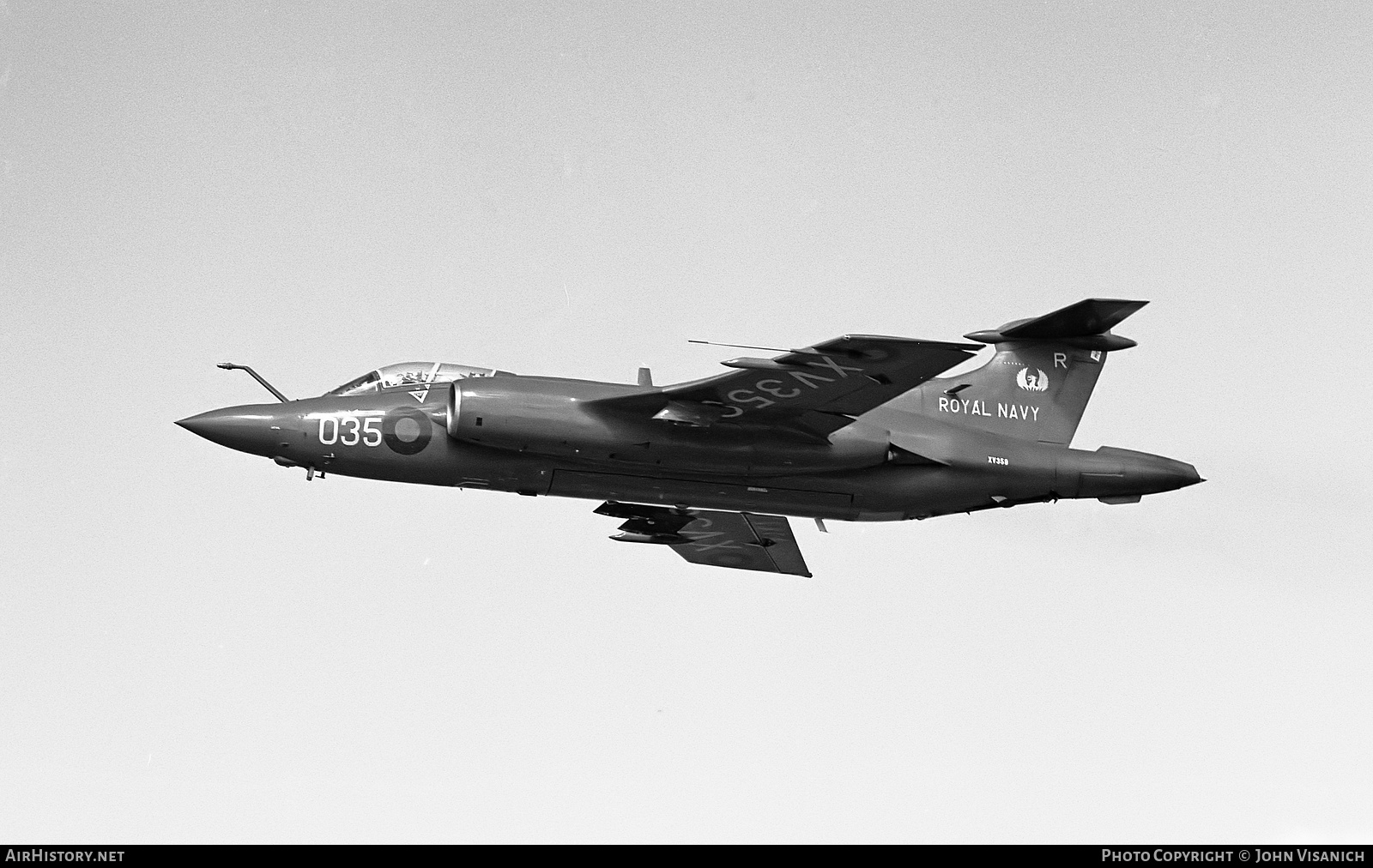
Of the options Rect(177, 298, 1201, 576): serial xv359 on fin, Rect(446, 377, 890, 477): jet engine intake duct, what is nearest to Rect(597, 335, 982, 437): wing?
Rect(177, 298, 1201, 576): serial xv359 on fin

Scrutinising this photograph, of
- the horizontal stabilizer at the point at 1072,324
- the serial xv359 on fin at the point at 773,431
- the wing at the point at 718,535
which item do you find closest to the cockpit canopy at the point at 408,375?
the serial xv359 on fin at the point at 773,431

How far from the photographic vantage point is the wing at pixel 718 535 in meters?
30.4

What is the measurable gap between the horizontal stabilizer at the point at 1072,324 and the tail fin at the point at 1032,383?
0.6 inches

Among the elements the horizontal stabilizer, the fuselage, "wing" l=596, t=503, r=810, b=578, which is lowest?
"wing" l=596, t=503, r=810, b=578

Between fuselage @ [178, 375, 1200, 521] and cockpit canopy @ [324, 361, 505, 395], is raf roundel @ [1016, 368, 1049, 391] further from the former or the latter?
cockpit canopy @ [324, 361, 505, 395]

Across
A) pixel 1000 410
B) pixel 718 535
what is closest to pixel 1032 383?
pixel 1000 410

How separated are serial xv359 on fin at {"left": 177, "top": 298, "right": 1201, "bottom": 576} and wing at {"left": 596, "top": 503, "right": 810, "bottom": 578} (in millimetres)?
3258

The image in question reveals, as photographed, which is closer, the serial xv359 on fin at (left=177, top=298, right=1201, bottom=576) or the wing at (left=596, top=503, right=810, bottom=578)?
the serial xv359 on fin at (left=177, top=298, right=1201, bottom=576)

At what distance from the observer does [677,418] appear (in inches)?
1000

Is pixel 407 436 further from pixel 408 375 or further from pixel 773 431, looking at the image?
pixel 773 431

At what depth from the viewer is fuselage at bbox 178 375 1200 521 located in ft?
82.7

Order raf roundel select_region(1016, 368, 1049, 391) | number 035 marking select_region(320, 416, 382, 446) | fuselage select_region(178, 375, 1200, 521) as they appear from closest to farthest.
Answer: fuselage select_region(178, 375, 1200, 521) → number 035 marking select_region(320, 416, 382, 446) → raf roundel select_region(1016, 368, 1049, 391)
